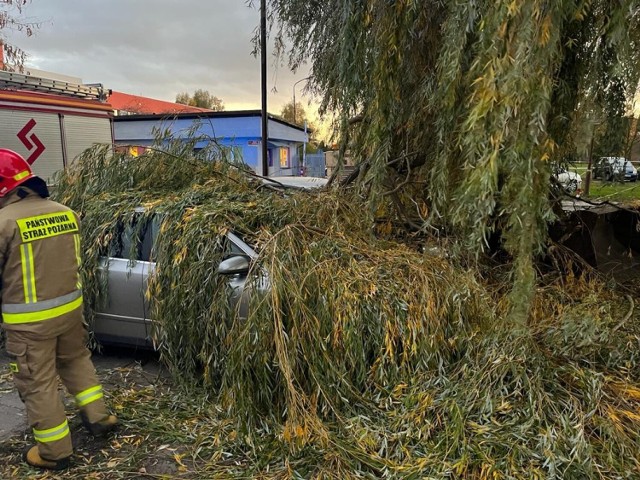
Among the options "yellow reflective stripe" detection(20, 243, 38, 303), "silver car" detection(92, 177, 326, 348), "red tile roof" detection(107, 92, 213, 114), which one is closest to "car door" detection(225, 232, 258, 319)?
"silver car" detection(92, 177, 326, 348)

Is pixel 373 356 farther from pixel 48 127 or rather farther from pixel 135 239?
pixel 48 127

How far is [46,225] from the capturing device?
3039mm

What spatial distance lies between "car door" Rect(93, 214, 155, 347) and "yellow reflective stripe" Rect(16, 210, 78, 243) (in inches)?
43.8

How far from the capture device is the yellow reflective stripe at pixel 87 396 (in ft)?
10.8

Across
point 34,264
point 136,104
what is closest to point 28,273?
point 34,264

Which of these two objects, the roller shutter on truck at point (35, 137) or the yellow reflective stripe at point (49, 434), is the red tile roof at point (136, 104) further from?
the yellow reflective stripe at point (49, 434)

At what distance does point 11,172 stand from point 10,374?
218cm

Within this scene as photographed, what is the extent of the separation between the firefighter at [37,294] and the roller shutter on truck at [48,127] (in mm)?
4892

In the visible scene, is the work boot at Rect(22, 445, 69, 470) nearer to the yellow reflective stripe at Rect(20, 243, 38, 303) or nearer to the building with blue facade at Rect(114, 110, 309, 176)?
the yellow reflective stripe at Rect(20, 243, 38, 303)

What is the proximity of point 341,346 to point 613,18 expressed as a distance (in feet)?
8.33

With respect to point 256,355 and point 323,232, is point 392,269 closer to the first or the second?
point 323,232

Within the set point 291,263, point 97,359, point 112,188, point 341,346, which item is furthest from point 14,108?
point 341,346

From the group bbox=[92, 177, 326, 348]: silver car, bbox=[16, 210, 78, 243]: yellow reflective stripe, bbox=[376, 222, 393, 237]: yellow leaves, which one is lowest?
bbox=[92, 177, 326, 348]: silver car

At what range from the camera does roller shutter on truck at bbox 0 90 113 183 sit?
25.6ft
